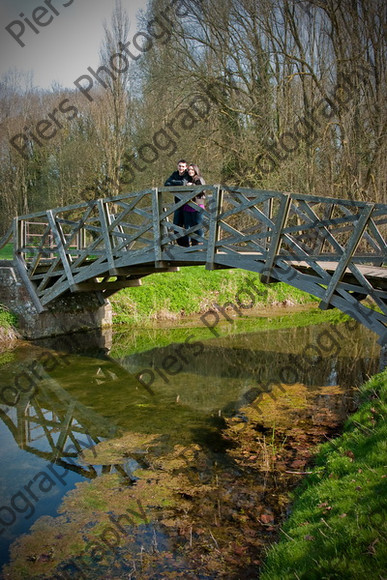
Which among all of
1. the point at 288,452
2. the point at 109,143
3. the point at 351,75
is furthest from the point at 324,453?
the point at 109,143

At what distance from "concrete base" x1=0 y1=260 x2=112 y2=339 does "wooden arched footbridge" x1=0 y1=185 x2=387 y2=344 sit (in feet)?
0.74

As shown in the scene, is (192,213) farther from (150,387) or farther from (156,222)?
(150,387)

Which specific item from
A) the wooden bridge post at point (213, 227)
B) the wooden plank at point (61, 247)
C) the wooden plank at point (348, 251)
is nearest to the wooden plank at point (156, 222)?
the wooden bridge post at point (213, 227)

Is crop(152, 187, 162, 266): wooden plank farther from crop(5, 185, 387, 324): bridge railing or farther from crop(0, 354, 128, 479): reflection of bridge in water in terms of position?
crop(0, 354, 128, 479): reflection of bridge in water

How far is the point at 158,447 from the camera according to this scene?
21.3ft

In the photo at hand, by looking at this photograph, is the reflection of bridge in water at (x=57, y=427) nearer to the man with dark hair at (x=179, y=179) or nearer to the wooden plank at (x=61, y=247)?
the wooden plank at (x=61, y=247)

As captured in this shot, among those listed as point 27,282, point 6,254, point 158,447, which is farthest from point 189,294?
point 158,447

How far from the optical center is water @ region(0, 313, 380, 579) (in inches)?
174

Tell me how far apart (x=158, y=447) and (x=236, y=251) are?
4.61 metres

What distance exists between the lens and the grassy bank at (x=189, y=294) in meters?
14.6

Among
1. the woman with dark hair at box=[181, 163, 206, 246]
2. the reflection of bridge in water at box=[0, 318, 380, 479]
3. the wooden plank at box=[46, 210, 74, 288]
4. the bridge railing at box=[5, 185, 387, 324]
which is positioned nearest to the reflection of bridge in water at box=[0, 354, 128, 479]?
the reflection of bridge in water at box=[0, 318, 380, 479]

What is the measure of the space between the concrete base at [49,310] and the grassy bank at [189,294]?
1.00 meters

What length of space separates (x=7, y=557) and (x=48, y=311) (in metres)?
8.66

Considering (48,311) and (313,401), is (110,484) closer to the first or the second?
Answer: (313,401)
